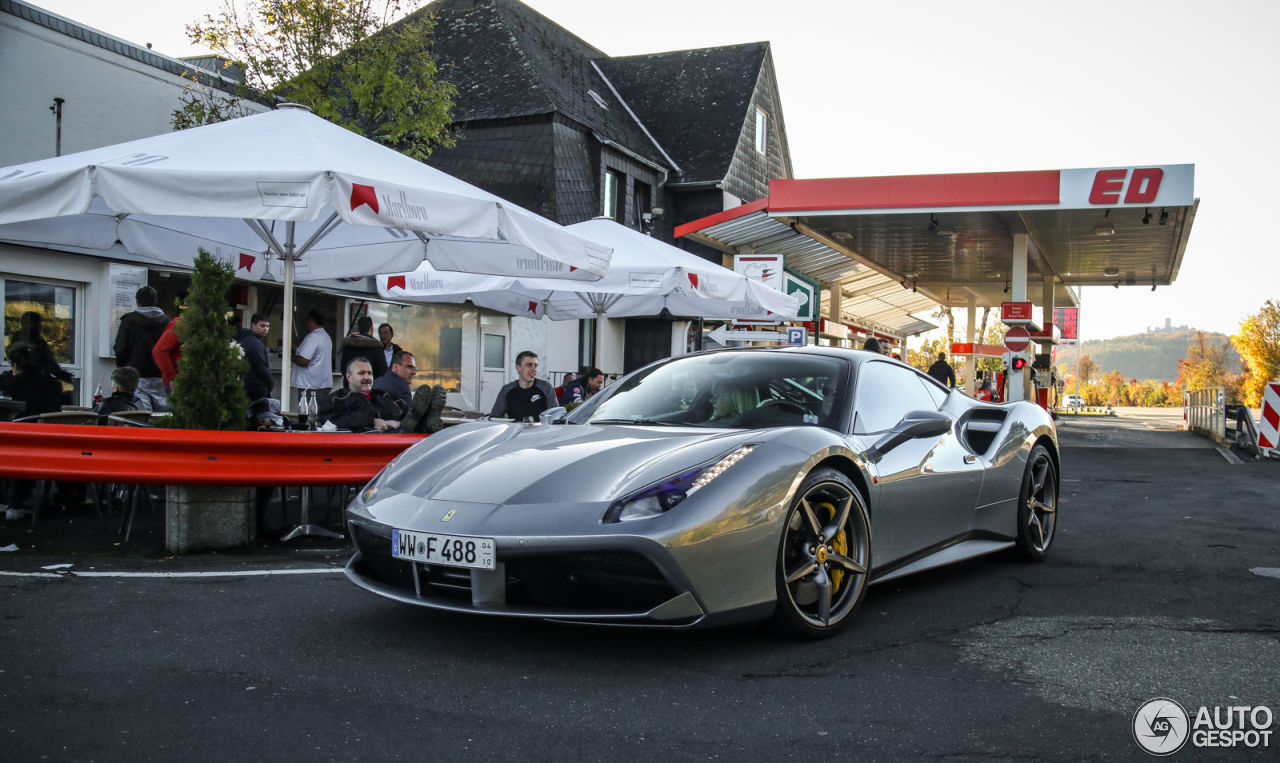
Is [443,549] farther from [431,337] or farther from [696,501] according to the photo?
Answer: [431,337]

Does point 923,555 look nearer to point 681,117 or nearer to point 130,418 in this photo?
point 130,418

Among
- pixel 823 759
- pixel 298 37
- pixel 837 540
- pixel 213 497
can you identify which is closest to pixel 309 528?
pixel 213 497

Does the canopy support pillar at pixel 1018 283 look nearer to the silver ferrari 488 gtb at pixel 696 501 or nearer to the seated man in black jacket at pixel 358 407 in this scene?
the seated man in black jacket at pixel 358 407

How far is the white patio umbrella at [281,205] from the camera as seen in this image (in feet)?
20.2

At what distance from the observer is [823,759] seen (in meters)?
2.76

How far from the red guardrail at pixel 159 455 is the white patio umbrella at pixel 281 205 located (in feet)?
4.37

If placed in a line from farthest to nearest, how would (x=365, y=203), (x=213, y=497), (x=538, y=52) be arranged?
(x=538, y=52) → (x=365, y=203) → (x=213, y=497)

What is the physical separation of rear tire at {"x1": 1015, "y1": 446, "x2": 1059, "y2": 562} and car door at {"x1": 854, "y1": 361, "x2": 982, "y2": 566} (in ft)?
2.35

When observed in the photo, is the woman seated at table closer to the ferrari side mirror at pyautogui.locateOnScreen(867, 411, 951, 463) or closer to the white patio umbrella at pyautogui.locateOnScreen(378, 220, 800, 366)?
the white patio umbrella at pyautogui.locateOnScreen(378, 220, 800, 366)

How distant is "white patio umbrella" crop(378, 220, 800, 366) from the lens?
10859 mm

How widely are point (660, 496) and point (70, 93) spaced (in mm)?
13790


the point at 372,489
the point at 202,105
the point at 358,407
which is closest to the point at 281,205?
the point at 358,407

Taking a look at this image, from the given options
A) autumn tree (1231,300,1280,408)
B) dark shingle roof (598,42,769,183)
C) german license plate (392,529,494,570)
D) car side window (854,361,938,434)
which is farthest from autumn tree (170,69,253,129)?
autumn tree (1231,300,1280,408)

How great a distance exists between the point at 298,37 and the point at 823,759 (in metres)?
15.2
